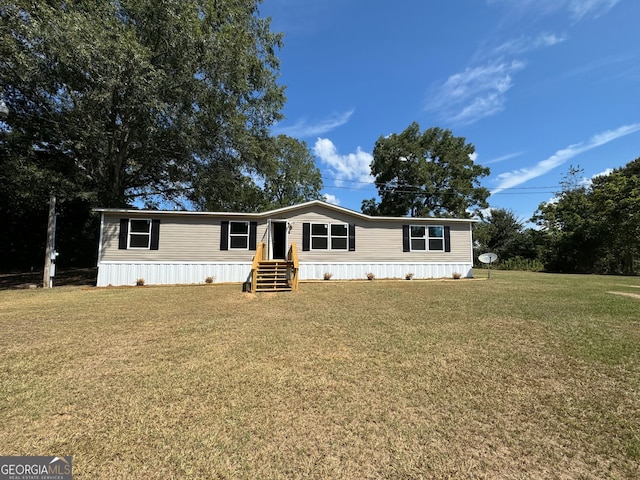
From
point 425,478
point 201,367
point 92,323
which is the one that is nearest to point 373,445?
point 425,478

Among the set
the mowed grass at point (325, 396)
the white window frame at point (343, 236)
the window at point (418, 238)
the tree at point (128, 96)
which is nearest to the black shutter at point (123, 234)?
A: the tree at point (128, 96)

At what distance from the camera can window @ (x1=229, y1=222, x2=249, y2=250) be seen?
486 inches

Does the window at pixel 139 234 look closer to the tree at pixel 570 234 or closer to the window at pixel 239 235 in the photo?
the window at pixel 239 235

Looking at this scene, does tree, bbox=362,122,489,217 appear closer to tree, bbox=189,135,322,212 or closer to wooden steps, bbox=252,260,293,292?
tree, bbox=189,135,322,212

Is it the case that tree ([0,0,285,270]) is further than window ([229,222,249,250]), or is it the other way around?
window ([229,222,249,250])

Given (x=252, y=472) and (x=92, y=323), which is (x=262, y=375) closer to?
(x=252, y=472)

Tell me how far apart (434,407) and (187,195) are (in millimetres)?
16201

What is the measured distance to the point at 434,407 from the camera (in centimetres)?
278

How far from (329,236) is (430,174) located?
16645 millimetres

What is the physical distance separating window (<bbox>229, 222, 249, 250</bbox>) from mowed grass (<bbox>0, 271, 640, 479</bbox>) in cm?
661

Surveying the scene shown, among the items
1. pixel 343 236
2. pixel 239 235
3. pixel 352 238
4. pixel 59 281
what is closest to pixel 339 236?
pixel 343 236

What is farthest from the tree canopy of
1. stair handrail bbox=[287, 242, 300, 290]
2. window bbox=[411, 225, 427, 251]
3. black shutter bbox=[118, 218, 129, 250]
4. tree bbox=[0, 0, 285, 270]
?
window bbox=[411, 225, 427, 251]

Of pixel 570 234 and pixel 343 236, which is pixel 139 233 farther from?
pixel 570 234

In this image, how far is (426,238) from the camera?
13844mm
